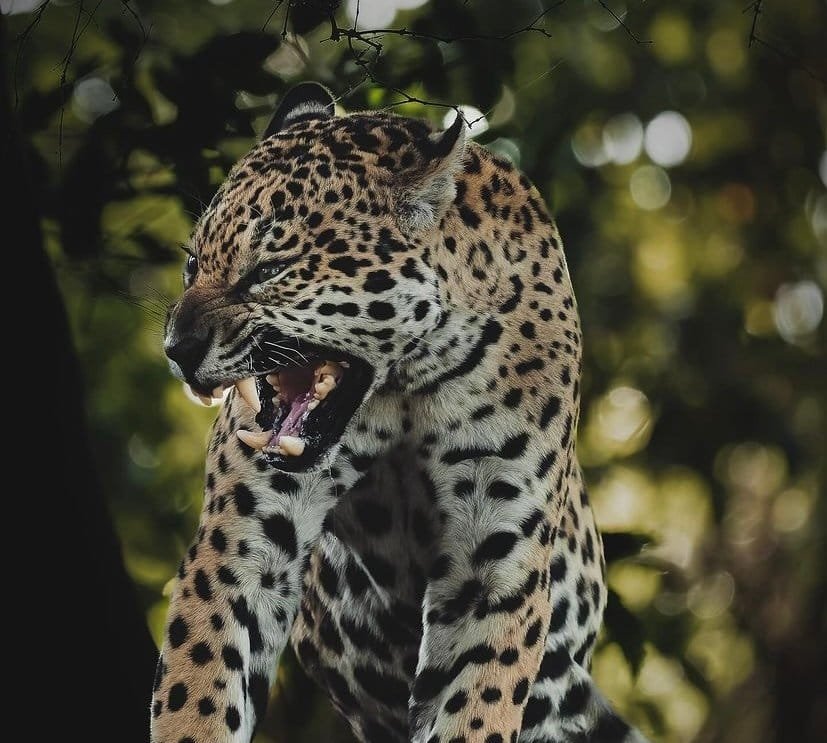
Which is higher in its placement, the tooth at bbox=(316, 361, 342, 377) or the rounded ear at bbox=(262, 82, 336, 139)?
the rounded ear at bbox=(262, 82, 336, 139)

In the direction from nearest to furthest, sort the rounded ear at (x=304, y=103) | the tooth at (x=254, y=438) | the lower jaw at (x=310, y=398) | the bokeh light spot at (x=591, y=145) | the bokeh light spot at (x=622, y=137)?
the tooth at (x=254, y=438) < the lower jaw at (x=310, y=398) < the rounded ear at (x=304, y=103) < the bokeh light spot at (x=591, y=145) < the bokeh light spot at (x=622, y=137)

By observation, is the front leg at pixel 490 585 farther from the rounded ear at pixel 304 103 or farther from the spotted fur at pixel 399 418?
the rounded ear at pixel 304 103

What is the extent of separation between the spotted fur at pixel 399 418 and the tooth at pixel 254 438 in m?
0.14

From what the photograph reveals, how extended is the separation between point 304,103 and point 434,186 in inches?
28.9

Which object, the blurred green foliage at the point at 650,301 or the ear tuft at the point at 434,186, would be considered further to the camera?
the blurred green foliage at the point at 650,301

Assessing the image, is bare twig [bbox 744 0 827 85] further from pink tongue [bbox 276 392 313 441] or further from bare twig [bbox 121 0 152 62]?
bare twig [bbox 121 0 152 62]

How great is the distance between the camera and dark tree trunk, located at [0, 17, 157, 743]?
3.02m

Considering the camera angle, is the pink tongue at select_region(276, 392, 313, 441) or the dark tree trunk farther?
the pink tongue at select_region(276, 392, 313, 441)

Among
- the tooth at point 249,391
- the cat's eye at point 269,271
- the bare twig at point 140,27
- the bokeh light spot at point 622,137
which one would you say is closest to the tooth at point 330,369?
the tooth at point 249,391

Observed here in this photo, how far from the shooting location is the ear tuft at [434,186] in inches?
147

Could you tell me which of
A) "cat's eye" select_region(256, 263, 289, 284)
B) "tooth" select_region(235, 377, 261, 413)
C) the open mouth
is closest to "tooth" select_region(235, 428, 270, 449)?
the open mouth

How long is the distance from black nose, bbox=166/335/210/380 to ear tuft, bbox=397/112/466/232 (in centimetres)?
65

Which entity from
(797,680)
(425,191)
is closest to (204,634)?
(425,191)

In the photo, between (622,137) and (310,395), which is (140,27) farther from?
(622,137)
